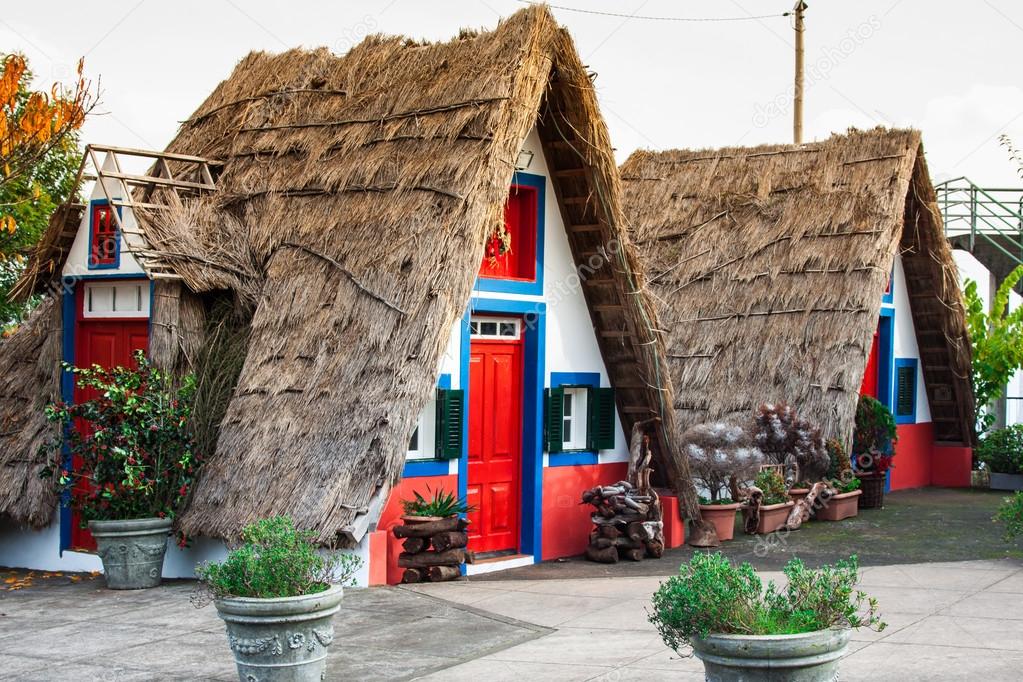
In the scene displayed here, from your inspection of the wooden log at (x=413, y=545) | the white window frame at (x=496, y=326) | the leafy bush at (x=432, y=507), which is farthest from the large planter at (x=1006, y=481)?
the wooden log at (x=413, y=545)

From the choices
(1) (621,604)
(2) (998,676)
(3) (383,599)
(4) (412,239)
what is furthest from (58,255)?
(2) (998,676)

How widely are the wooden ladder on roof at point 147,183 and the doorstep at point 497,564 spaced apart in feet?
12.2

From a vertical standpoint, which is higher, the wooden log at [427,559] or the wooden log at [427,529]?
the wooden log at [427,529]

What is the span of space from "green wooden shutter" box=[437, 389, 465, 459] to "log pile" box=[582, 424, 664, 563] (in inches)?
63.4

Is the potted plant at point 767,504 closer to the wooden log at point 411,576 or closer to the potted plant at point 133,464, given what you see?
the wooden log at point 411,576

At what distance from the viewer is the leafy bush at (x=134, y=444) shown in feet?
35.6

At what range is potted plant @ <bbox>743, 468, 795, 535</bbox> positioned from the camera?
1466 cm

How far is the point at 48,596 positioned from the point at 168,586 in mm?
941

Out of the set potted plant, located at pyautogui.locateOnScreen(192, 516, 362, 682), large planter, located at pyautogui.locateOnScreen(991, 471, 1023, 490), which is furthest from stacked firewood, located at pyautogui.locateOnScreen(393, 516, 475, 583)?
large planter, located at pyautogui.locateOnScreen(991, 471, 1023, 490)

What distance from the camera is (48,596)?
10.7 meters

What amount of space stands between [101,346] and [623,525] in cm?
518

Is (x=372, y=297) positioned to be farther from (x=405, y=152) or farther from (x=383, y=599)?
(x=383, y=599)

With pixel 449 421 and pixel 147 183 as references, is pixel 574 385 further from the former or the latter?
pixel 147 183

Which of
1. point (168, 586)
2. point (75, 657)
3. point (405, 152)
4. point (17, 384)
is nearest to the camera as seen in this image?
point (75, 657)
